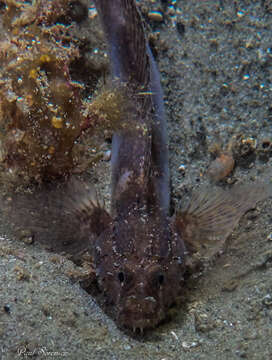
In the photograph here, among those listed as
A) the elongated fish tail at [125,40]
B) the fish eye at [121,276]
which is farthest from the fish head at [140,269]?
the elongated fish tail at [125,40]

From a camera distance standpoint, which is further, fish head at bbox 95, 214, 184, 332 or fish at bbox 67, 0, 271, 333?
fish at bbox 67, 0, 271, 333

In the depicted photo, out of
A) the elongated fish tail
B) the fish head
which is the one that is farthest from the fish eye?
the elongated fish tail

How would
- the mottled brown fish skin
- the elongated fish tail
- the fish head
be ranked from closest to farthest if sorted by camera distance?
1. the fish head
2. the mottled brown fish skin
3. the elongated fish tail

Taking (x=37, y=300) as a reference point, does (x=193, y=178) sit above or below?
below

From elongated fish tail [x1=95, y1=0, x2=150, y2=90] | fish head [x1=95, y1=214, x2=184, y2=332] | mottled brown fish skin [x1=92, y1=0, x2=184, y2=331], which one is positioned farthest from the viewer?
elongated fish tail [x1=95, y1=0, x2=150, y2=90]

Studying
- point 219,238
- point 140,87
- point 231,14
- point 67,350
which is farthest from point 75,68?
point 67,350

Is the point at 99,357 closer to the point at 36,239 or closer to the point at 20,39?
the point at 36,239

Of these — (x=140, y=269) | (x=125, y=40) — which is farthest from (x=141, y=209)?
(x=125, y=40)

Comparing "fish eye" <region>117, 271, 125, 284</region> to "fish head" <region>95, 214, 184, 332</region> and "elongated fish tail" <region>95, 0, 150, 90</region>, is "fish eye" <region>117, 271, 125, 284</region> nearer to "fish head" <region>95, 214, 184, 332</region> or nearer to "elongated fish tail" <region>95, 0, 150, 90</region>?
"fish head" <region>95, 214, 184, 332</region>
